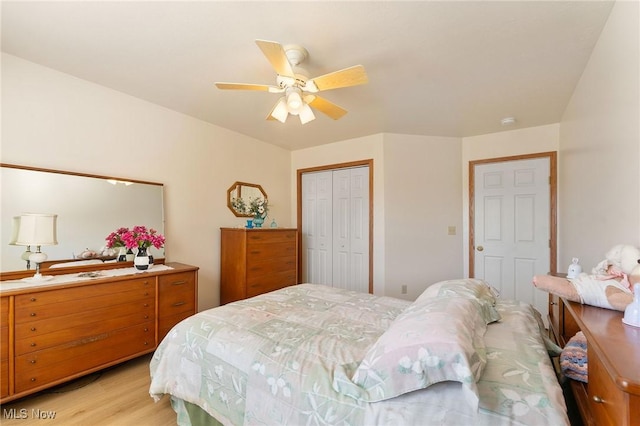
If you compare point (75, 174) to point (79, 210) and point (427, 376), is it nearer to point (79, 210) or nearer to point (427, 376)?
point (79, 210)

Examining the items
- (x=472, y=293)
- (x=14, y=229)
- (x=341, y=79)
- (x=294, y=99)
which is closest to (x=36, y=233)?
(x=14, y=229)

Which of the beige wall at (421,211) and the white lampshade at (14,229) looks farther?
the beige wall at (421,211)

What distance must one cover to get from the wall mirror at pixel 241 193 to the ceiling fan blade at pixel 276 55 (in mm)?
2138

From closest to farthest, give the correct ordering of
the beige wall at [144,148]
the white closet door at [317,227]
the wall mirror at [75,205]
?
the wall mirror at [75,205] → the beige wall at [144,148] → the white closet door at [317,227]

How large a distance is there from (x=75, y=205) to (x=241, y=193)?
1.72 metres

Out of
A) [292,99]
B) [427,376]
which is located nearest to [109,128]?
[292,99]

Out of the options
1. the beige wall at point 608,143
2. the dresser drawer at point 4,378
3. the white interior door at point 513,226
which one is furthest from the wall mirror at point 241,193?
the beige wall at point 608,143

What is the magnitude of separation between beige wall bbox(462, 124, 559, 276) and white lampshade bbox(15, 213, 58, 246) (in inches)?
166

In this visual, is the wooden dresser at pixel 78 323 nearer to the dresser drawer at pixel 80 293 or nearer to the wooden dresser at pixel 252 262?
the dresser drawer at pixel 80 293

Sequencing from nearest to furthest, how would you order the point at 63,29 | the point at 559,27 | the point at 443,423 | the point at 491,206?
the point at 443,423 → the point at 559,27 → the point at 63,29 → the point at 491,206

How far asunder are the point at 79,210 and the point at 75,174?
296mm

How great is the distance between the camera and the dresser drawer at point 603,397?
691 mm

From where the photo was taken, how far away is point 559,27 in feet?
5.26

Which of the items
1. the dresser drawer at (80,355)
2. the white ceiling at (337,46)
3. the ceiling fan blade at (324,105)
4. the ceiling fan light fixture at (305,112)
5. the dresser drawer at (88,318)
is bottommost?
the dresser drawer at (80,355)
